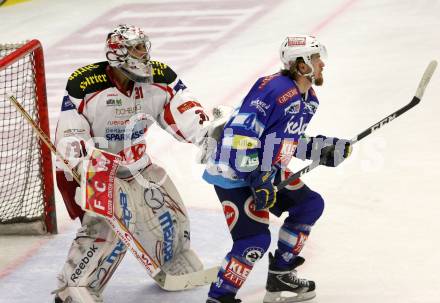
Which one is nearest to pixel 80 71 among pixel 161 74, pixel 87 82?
pixel 87 82

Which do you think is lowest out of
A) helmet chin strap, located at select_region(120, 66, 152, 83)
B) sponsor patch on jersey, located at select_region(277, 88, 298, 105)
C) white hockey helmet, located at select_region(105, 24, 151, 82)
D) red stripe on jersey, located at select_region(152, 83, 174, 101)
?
red stripe on jersey, located at select_region(152, 83, 174, 101)

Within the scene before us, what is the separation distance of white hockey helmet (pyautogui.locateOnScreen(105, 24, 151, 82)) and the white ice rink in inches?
44.1

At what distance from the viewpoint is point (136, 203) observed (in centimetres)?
551

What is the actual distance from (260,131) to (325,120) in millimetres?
2817

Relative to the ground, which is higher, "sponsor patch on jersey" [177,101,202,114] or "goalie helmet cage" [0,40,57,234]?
"sponsor patch on jersey" [177,101,202,114]

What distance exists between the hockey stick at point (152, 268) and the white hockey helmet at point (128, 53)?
49 centimetres

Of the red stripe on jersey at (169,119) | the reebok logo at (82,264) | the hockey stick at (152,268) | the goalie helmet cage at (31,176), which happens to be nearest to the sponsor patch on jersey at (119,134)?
the red stripe on jersey at (169,119)

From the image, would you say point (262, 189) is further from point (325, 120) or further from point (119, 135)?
point (325, 120)

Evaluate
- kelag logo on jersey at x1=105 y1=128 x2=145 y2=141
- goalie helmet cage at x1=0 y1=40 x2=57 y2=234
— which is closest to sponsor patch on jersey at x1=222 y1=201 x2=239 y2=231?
kelag logo on jersey at x1=105 y1=128 x2=145 y2=141

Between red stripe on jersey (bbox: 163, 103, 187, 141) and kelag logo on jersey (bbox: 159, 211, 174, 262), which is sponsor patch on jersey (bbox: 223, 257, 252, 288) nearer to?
kelag logo on jersey (bbox: 159, 211, 174, 262)

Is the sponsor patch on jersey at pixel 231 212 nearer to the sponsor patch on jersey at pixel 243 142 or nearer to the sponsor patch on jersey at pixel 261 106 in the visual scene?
the sponsor patch on jersey at pixel 243 142

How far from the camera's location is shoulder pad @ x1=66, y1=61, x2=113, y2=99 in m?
5.30

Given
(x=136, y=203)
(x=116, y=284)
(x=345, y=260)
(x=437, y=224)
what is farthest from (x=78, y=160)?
(x=437, y=224)

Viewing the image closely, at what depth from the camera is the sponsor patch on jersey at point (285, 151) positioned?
5203mm
